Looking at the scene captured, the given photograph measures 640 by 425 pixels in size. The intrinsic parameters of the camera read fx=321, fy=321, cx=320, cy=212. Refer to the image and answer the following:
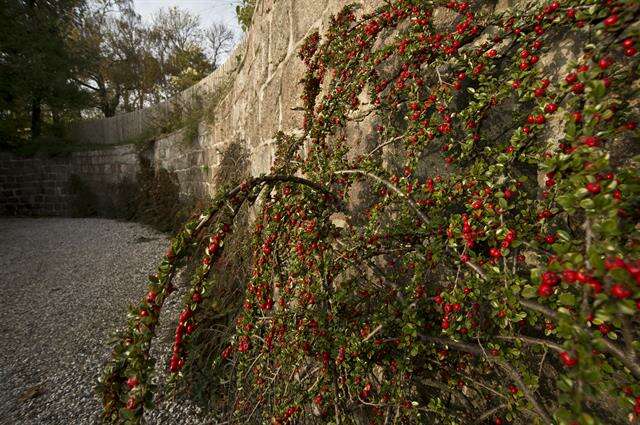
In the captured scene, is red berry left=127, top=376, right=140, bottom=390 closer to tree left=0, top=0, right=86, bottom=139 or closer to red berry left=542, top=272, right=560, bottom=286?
red berry left=542, top=272, right=560, bottom=286

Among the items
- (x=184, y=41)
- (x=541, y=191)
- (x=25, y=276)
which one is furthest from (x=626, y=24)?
(x=184, y=41)

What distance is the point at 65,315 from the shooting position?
10.1 ft

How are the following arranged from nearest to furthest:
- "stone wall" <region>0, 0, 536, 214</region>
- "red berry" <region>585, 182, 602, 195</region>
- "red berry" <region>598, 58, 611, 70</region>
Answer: "red berry" <region>585, 182, 602, 195</region>
"red berry" <region>598, 58, 611, 70</region>
"stone wall" <region>0, 0, 536, 214</region>

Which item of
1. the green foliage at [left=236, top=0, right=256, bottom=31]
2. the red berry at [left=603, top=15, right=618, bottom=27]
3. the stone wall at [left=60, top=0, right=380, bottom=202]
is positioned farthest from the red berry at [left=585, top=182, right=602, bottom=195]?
the green foliage at [left=236, top=0, right=256, bottom=31]

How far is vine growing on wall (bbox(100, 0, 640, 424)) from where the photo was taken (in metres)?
0.63

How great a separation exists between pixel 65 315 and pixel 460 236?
12.1ft

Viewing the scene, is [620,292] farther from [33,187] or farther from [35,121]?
[35,121]

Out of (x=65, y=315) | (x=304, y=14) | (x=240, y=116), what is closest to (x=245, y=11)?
(x=240, y=116)

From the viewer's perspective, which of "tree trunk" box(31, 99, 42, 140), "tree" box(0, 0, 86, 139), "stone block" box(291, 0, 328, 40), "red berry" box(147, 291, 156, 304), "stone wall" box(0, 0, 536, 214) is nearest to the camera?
"red berry" box(147, 291, 156, 304)

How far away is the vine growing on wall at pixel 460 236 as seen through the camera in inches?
24.7

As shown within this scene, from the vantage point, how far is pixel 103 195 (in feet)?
29.8

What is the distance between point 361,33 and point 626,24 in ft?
3.22

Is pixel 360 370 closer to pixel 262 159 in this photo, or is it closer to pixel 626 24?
pixel 626 24

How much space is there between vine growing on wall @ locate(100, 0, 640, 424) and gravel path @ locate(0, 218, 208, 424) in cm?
128
